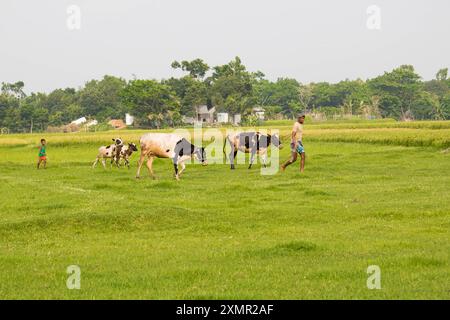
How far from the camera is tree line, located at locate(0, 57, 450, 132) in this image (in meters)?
95.8

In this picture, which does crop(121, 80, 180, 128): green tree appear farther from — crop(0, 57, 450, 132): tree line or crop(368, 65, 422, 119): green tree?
crop(368, 65, 422, 119): green tree

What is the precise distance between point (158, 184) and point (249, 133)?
35.0 ft

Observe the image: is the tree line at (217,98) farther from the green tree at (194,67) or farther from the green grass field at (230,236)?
the green grass field at (230,236)

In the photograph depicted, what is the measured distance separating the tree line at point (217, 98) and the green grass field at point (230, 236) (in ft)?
231

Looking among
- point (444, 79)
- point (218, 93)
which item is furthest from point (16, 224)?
point (444, 79)

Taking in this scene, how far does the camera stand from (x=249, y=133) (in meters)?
32.2

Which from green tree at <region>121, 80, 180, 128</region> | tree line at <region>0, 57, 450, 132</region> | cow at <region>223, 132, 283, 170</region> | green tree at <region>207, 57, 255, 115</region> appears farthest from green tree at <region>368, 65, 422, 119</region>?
cow at <region>223, 132, 283, 170</region>

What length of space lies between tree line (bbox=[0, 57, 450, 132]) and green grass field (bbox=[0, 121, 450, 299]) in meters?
70.5

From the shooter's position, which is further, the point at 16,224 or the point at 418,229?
the point at 16,224

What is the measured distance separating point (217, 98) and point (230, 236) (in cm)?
8781

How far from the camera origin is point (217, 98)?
100688 millimetres

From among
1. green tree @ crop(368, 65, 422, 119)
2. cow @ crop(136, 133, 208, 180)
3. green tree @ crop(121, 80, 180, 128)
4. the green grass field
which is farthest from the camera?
green tree @ crop(368, 65, 422, 119)

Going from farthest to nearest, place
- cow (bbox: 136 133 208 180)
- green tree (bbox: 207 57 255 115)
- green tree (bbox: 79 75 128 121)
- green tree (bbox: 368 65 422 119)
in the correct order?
green tree (bbox: 368 65 422 119) < green tree (bbox: 79 75 128 121) < green tree (bbox: 207 57 255 115) < cow (bbox: 136 133 208 180)
